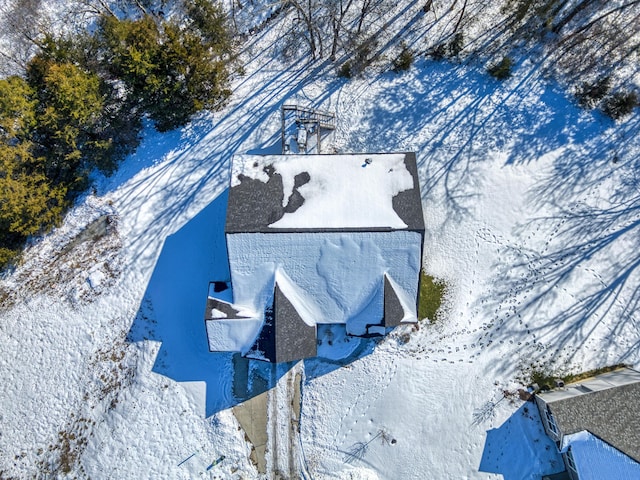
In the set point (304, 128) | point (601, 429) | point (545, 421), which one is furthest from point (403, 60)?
point (601, 429)

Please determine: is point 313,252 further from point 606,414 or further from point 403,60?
point 606,414

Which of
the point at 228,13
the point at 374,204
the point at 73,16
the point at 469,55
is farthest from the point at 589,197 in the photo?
the point at 73,16

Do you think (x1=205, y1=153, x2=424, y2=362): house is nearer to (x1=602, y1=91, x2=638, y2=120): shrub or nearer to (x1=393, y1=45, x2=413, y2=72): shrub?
(x1=393, y1=45, x2=413, y2=72): shrub

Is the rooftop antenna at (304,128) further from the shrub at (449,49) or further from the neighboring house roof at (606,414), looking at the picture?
the neighboring house roof at (606,414)

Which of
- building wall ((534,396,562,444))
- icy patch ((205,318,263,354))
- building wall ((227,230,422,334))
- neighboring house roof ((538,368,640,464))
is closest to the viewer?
neighboring house roof ((538,368,640,464))

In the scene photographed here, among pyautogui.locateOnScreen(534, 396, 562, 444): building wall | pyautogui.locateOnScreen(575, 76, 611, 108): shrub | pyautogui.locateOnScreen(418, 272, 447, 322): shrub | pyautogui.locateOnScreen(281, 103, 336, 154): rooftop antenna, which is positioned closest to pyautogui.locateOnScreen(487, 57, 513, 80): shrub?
pyautogui.locateOnScreen(575, 76, 611, 108): shrub

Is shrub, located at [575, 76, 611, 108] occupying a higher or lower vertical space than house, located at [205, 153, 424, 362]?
higher
